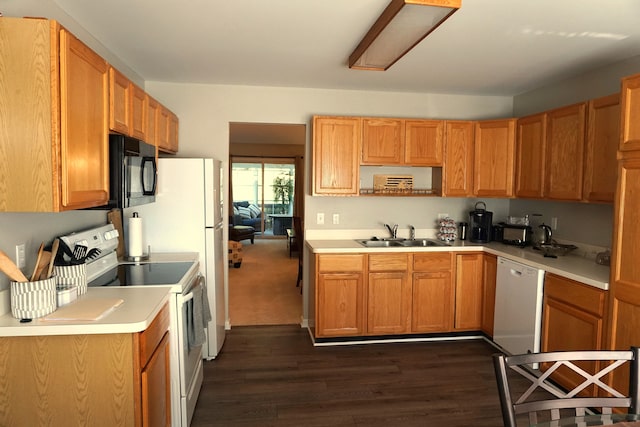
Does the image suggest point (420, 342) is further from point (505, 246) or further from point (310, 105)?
point (310, 105)

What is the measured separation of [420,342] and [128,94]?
3.22 meters

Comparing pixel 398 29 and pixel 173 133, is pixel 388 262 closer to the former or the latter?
pixel 398 29

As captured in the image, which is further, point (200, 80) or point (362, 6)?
point (200, 80)

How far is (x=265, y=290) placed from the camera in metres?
5.68

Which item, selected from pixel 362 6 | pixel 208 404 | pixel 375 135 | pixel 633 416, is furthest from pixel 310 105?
pixel 633 416

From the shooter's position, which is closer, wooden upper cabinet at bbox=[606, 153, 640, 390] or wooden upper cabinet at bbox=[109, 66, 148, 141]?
wooden upper cabinet at bbox=[109, 66, 148, 141]

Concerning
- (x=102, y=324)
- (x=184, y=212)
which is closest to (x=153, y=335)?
(x=102, y=324)

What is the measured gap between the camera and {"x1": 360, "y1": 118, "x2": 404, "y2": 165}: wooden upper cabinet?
393 cm

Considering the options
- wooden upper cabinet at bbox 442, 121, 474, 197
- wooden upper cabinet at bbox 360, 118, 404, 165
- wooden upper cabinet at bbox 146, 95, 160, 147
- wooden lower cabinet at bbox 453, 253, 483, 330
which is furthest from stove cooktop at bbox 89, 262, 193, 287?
wooden upper cabinet at bbox 442, 121, 474, 197

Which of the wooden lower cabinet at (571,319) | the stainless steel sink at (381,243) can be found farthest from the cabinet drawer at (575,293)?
the stainless steel sink at (381,243)

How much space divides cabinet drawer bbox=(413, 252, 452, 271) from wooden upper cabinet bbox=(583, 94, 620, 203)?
1270 mm

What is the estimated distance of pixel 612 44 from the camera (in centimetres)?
280

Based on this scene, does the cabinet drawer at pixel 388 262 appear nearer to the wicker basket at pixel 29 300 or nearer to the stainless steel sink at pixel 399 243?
the stainless steel sink at pixel 399 243

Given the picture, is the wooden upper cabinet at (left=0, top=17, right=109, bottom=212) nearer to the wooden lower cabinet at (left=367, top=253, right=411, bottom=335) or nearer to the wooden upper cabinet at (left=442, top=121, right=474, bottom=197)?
the wooden lower cabinet at (left=367, top=253, right=411, bottom=335)
